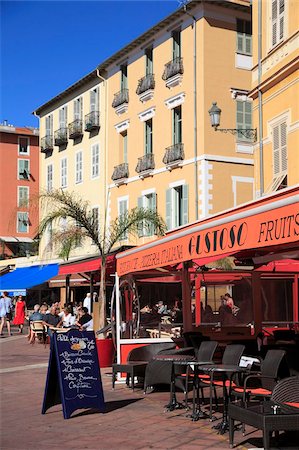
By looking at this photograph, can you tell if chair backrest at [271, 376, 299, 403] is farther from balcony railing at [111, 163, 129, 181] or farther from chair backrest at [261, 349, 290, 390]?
balcony railing at [111, 163, 129, 181]

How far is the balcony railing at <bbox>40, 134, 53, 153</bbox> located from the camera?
3734cm

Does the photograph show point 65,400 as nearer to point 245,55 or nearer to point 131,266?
point 131,266

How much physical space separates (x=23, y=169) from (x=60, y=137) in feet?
61.2

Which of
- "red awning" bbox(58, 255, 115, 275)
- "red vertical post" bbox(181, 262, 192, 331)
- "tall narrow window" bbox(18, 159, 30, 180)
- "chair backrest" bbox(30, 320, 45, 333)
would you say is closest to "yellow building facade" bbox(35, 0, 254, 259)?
"chair backrest" bbox(30, 320, 45, 333)

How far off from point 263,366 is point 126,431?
64.1 inches

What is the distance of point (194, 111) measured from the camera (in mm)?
25438

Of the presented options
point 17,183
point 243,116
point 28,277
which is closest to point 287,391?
point 243,116

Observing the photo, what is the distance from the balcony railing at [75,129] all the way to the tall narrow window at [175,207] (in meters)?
8.58

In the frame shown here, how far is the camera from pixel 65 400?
28.9ft

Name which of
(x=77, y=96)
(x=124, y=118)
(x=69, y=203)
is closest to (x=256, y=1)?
(x=69, y=203)

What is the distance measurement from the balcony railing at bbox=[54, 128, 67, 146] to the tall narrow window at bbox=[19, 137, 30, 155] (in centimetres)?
1854

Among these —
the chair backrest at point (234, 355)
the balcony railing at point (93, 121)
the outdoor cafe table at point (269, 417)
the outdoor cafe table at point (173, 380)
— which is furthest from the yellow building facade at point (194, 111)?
the outdoor cafe table at point (269, 417)

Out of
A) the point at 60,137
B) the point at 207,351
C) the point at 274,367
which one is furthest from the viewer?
the point at 60,137

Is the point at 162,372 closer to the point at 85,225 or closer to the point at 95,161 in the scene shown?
the point at 85,225
